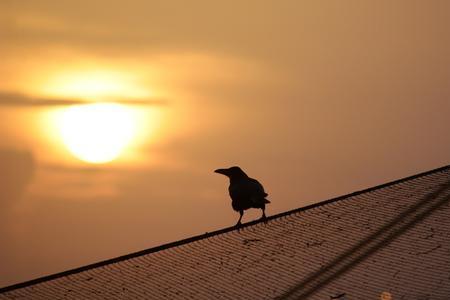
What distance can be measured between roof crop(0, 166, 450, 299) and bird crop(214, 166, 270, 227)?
2209mm

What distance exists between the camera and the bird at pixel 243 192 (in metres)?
15.0

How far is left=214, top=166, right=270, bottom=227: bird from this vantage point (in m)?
15.0

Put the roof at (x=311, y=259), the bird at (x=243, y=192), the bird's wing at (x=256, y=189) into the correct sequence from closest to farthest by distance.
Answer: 1. the roof at (x=311, y=259)
2. the bird at (x=243, y=192)
3. the bird's wing at (x=256, y=189)

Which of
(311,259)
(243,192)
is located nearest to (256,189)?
(243,192)

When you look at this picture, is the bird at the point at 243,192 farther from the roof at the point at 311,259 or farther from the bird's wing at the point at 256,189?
the roof at the point at 311,259

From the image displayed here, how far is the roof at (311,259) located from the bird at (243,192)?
7.25 feet

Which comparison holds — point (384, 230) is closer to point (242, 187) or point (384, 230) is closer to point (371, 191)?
point (371, 191)

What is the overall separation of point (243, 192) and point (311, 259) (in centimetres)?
462

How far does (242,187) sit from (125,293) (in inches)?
184

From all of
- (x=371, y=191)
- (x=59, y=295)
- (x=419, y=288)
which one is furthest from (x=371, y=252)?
(x=59, y=295)

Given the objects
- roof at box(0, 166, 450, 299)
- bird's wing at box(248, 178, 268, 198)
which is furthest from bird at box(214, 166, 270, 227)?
roof at box(0, 166, 450, 299)

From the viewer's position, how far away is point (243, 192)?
49.9 feet

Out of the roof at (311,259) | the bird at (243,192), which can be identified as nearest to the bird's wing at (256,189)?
the bird at (243,192)

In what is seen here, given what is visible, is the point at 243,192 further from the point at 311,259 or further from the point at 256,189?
the point at 311,259
